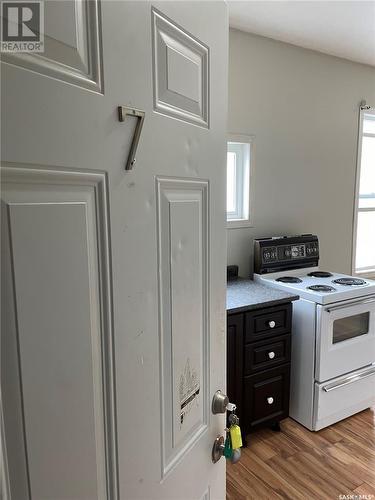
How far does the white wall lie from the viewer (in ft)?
8.30

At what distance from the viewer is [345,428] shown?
7.74ft

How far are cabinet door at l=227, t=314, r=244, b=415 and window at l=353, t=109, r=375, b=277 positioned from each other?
6.12ft

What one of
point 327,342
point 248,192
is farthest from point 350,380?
point 248,192

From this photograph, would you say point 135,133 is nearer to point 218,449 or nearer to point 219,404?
point 219,404

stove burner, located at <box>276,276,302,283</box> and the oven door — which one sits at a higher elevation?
stove burner, located at <box>276,276,302,283</box>

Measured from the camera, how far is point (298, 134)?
9.28ft

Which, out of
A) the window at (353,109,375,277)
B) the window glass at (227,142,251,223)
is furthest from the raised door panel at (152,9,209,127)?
the window at (353,109,375,277)

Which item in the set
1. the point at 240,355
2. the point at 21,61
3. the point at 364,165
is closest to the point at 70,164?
the point at 21,61

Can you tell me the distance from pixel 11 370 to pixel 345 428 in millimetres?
2550

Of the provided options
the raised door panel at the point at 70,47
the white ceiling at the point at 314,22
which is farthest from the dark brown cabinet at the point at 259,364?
the white ceiling at the point at 314,22

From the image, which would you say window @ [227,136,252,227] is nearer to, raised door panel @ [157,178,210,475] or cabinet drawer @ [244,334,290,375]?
cabinet drawer @ [244,334,290,375]

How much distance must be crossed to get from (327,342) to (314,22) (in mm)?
2079

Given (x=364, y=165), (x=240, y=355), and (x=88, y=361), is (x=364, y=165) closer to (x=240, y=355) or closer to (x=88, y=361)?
(x=240, y=355)

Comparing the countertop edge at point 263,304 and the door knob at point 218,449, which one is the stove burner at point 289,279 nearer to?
the countertop edge at point 263,304
